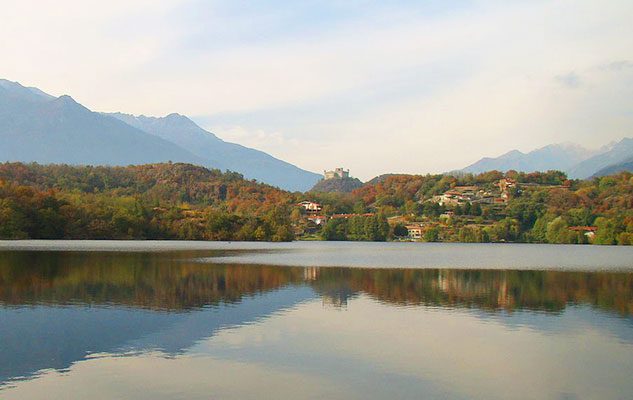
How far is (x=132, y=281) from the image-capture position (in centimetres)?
3581

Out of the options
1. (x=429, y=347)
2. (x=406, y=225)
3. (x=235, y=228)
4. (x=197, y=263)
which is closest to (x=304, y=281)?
(x=197, y=263)

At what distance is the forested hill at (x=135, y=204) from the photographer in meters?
91.6

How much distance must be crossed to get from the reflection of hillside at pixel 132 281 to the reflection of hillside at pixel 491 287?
441 centimetres

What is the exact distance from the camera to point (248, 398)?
1366 centimetres

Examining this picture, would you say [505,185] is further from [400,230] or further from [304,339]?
[304,339]

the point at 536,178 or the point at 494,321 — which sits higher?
the point at 536,178

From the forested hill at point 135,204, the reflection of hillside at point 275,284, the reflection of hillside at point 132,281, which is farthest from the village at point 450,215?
the reflection of hillside at point 132,281

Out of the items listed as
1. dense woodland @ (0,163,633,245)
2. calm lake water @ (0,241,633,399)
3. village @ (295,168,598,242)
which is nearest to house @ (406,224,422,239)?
village @ (295,168,598,242)

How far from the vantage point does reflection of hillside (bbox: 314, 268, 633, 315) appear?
1209 inches

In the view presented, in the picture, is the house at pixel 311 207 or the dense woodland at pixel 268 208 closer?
the dense woodland at pixel 268 208

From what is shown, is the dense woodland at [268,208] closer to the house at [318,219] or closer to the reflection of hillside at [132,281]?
the house at [318,219]

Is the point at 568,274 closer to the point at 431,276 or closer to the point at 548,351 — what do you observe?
the point at 431,276

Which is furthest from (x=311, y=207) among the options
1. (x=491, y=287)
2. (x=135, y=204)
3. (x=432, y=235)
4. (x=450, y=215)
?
(x=491, y=287)

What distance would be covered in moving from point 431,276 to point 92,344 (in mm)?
29164
